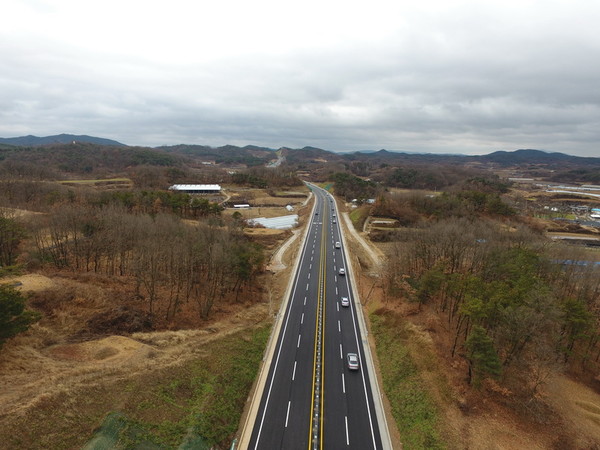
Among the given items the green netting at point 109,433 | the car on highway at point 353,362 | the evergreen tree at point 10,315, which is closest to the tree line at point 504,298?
the car on highway at point 353,362

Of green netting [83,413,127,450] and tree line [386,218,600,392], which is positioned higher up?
tree line [386,218,600,392]

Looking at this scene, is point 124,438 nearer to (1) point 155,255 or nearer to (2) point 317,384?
(2) point 317,384

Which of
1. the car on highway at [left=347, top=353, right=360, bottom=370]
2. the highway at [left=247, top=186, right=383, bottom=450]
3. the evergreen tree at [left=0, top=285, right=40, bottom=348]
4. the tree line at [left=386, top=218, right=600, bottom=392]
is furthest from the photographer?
the car on highway at [left=347, top=353, right=360, bottom=370]

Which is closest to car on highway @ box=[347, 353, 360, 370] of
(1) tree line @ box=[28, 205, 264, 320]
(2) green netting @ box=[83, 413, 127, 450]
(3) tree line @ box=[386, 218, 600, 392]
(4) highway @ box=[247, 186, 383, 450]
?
(4) highway @ box=[247, 186, 383, 450]

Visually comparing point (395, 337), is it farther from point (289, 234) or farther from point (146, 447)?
point (289, 234)

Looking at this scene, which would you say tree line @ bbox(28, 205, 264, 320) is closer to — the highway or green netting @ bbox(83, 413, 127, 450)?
the highway

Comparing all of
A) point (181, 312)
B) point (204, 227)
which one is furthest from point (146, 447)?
point (204, 227)

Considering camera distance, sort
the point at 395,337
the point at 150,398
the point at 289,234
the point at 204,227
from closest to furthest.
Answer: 1. the point at 150,398
2. the point at 395,337
3. the point at 204,227
4. the point at 289,234

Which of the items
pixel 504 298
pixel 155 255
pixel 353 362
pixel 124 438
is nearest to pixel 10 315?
pixel 124 438
